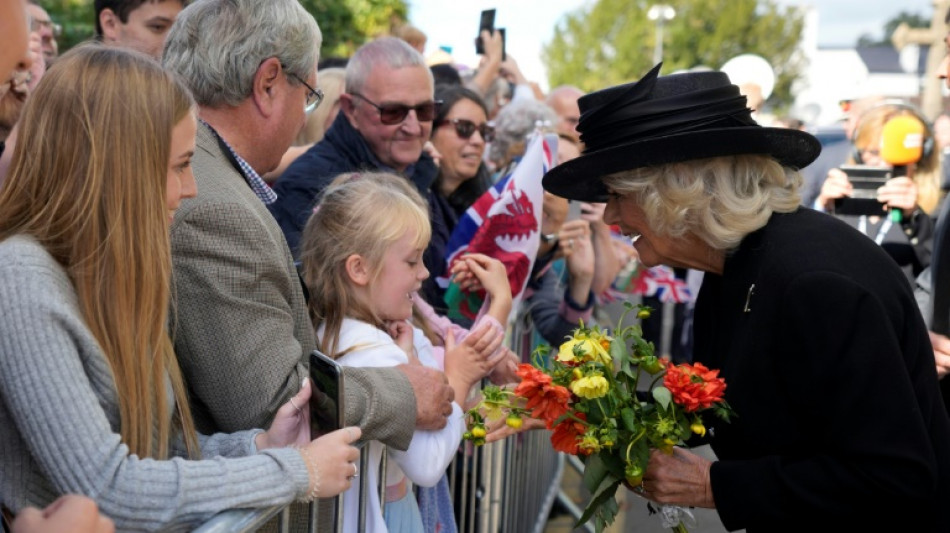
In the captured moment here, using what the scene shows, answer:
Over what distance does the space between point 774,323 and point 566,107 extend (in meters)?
5.19

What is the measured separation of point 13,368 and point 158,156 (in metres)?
0.49

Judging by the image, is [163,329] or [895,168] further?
[895,168]

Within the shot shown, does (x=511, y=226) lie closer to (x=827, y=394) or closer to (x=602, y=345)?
(x=602, y=345)

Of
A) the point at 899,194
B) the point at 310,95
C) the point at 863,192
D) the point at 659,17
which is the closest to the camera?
the point at 310,95

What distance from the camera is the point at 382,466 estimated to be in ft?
9.10

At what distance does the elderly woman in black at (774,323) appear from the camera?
2369 mm

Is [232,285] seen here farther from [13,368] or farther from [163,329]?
[13,368]

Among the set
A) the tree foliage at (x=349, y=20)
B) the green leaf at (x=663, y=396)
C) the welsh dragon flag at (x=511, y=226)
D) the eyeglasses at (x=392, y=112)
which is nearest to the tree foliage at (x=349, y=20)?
the tree foliage at (x=349, y=20)

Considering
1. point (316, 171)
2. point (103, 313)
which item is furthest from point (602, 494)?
point (316, 171)

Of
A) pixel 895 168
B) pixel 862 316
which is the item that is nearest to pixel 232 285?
pixel 862 316

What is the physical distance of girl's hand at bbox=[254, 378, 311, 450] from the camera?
2.31 m

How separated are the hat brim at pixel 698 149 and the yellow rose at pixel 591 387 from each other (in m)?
0.60

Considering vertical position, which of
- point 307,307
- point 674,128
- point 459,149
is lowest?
point 307,307

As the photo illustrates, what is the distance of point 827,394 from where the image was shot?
7.91 ft
